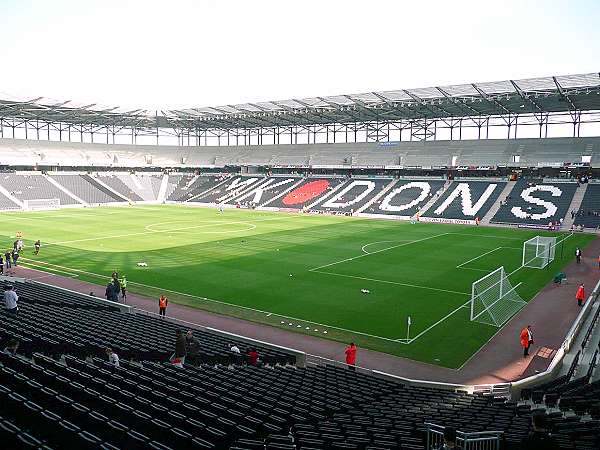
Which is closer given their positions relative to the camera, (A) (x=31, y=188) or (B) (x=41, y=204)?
(B) (x=41, y=204)

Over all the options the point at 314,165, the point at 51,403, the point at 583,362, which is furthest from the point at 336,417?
the point at 314,165

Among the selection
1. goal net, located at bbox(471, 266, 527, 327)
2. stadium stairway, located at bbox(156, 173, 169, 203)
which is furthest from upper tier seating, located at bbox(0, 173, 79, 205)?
goal net, located at bbox(471, 266, 527, 327)

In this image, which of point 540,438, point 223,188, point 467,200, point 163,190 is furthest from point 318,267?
point 163,190

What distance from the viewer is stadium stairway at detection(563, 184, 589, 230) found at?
55531mm

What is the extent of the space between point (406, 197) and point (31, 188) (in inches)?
2210

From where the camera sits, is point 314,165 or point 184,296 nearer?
point 184,296

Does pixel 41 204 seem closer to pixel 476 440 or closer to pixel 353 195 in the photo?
pixel 353 195

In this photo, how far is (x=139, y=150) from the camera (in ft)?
323

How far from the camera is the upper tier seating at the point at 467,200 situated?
63091 mm

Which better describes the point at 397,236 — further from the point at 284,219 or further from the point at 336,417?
the point at 336,417

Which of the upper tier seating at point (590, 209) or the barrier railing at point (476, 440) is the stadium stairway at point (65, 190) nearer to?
the upper tier seating at point (590, 209)

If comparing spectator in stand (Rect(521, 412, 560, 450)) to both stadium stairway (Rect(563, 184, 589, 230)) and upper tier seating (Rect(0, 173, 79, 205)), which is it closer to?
Result: stadium stairway (Rect(563, 184, 589, 230))

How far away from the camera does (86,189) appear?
82062mm

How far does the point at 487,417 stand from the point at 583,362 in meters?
9.05
